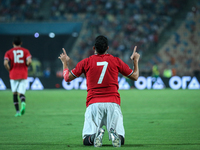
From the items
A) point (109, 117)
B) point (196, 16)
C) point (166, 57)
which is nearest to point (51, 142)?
point (109, 117)

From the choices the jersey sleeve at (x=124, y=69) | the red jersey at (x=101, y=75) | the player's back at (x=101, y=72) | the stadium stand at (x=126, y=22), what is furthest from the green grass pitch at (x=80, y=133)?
the stadium stand at (x=126, y=22)

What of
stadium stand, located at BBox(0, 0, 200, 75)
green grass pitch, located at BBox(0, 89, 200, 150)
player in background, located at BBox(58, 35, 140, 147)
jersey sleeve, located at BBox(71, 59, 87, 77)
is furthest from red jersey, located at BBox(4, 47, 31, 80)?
stadium stand, located at BBox(0, 0, 200, 75)

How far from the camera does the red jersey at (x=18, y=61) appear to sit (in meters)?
10.3

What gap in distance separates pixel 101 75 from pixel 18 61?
215 inches

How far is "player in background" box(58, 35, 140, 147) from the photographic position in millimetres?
5430

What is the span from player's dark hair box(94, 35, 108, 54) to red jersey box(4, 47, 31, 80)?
17.1 ft

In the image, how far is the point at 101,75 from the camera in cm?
550

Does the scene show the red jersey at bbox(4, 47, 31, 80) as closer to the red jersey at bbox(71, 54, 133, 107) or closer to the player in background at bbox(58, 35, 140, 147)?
the player in background at bbox(58, 35, 140, 147)

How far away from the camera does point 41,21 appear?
106 ft

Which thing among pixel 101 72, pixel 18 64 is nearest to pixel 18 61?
A: pixel 18 64

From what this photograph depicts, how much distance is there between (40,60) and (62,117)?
81.9ft

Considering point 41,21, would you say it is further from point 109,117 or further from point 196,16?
point 109,117

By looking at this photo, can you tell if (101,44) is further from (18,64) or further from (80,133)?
(18,64)

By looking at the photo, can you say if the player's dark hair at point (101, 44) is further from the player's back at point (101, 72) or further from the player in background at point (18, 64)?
the player in background at point (18, 64)
